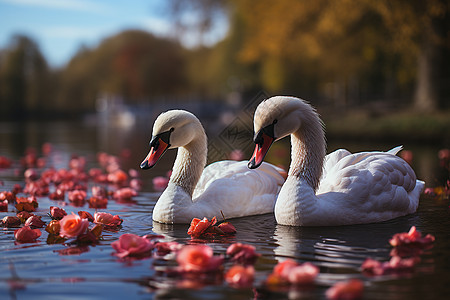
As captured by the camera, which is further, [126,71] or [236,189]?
[126,71]

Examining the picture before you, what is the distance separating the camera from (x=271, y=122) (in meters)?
5.97

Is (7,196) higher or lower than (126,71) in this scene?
lower

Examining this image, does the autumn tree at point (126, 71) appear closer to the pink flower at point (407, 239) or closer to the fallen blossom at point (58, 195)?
the fallen blossom at point (58, 195)

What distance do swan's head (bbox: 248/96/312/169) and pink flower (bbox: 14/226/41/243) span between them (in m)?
2.15

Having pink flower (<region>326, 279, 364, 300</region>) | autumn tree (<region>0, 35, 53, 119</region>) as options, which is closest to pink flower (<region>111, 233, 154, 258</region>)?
pink flower (<region>326, 279, 364, 300</region>)

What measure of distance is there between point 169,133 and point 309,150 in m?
1.53

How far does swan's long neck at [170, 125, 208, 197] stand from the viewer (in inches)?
258

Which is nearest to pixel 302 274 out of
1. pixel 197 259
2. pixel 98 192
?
pixel 197 259

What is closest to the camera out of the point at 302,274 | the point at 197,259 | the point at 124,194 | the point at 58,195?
the point at 302,274

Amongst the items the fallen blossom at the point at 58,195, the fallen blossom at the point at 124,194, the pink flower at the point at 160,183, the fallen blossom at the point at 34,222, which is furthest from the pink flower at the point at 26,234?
the pink flower at the point at 160,183

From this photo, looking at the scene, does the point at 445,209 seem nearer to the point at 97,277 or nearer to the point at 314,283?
the point at 314,283

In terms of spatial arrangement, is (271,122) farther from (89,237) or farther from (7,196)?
(7,196)

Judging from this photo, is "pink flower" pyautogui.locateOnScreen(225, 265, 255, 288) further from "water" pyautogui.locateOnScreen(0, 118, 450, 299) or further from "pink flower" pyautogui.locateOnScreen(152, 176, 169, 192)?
"pink flower" pyautogui.locateOnScreen(152, 176, 169, 192)

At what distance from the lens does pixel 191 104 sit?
4216 centimetres
